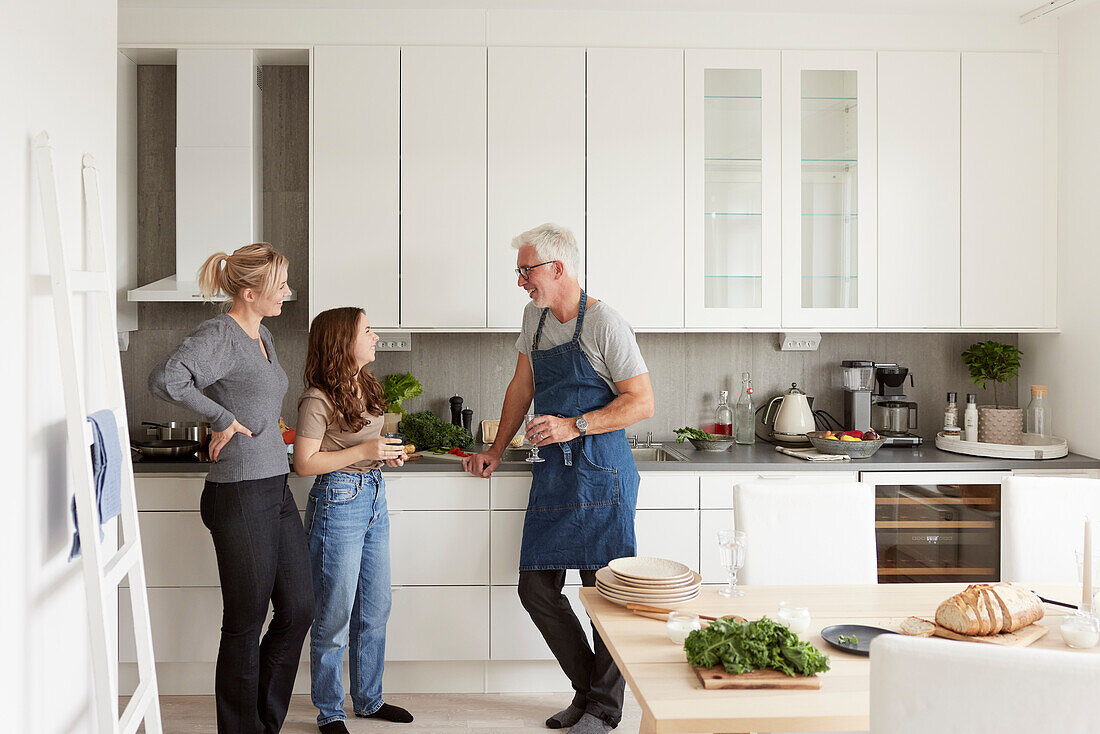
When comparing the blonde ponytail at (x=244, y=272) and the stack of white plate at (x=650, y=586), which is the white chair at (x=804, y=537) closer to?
the stack of white plate at (x=650, y=586)

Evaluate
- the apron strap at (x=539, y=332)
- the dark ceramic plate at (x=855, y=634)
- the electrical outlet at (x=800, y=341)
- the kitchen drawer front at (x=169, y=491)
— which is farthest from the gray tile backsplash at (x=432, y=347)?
the dark ceramic plate at (x=855, y=634)

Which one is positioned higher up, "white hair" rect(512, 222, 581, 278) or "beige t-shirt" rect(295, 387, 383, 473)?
"white hair" rect(512, 222, 581, 278)

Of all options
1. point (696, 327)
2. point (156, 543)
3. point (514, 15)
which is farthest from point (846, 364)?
point (156, 543)

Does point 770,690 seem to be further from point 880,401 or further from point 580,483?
point 880,401

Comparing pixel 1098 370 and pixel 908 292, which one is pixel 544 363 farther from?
pixel 1098 370

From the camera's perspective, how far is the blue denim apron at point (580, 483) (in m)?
2.80

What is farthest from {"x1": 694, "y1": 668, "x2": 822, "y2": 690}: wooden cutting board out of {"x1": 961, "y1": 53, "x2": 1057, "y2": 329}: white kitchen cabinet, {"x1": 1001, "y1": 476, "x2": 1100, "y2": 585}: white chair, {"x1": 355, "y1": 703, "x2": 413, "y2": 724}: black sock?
{"x1": 961, "y1": 53, "x2": 1057, "y2": 329}: white kitchen cabinet

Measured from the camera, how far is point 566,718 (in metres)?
2.98

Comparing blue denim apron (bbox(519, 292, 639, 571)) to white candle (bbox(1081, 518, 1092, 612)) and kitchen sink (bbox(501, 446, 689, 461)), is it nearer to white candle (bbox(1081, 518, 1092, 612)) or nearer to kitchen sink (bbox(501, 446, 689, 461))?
kitchen sink (bbox(501, 446, 689, 461))

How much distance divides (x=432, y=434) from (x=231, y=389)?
1.00m

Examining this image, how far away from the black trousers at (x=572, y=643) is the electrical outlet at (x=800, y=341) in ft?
5.04

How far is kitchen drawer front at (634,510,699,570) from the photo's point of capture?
3.22 metres

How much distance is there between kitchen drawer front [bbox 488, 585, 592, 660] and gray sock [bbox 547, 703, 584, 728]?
0.26 metres

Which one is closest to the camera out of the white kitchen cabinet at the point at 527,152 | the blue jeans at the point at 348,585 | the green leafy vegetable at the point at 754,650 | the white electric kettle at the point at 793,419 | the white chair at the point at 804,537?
the green leafy vegetable at the point at 754,650
